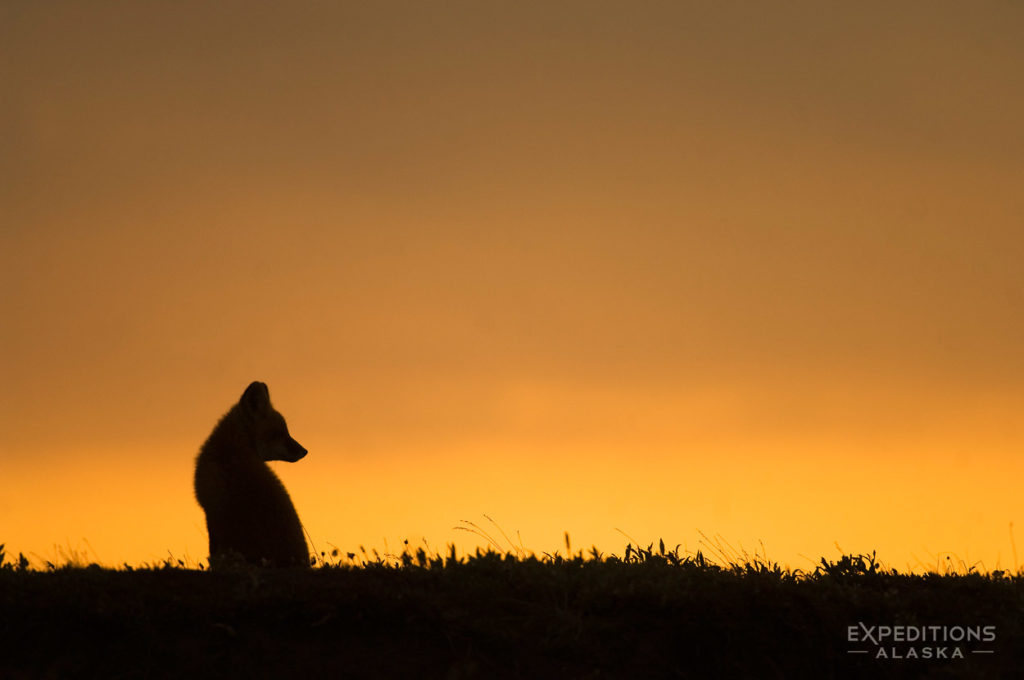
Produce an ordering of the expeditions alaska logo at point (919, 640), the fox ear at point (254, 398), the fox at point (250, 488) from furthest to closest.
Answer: the fox ear at point (254, 398)
the fox at point (250, 488)
the expeditions alaska logo at point (919, 640)

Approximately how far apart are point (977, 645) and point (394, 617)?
15.1 feet

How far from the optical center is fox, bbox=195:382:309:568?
1027 centimetres

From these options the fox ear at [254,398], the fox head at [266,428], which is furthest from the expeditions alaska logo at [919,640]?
the fox ear at [254,398]

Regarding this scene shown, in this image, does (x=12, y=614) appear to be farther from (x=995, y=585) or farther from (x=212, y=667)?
(x=995, y=585)

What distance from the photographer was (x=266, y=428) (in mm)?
11742

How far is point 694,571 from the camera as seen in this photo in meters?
9.54

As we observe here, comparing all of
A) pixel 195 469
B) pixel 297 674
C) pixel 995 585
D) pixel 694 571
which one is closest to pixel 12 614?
pixel 297 674

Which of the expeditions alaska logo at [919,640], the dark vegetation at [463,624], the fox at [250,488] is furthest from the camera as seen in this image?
the fox at [250,488]

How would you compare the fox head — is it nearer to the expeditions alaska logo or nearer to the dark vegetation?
the dark vegetation

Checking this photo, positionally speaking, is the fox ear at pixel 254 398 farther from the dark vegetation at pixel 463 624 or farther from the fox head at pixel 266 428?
the dark vegetation at pixel 463 624

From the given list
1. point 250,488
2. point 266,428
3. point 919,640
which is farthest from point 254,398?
point 919,640

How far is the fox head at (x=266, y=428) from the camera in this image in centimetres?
1165

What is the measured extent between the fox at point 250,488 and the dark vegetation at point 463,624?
133 centimetres

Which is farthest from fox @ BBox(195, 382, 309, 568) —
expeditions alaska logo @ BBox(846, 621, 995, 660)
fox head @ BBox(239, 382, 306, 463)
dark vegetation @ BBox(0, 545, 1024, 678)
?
expeditions alaska logo @ BBox(846, 621, 995, 660)
